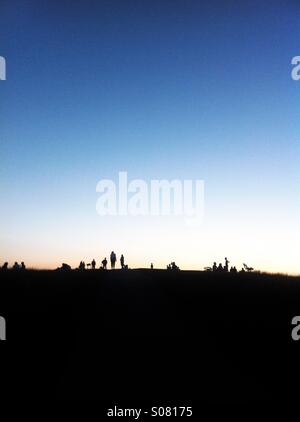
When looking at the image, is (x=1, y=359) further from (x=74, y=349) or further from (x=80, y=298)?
(x=80, y=298)

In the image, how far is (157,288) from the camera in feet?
47.9

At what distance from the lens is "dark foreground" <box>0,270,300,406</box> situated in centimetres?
529

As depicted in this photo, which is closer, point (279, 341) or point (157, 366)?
point (157, 366)

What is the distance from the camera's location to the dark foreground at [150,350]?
5.29m

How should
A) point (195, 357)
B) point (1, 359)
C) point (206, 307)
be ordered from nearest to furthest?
point (1, 359), point (195, 357), point (206, 307)

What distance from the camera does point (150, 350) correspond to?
21.4 ft
